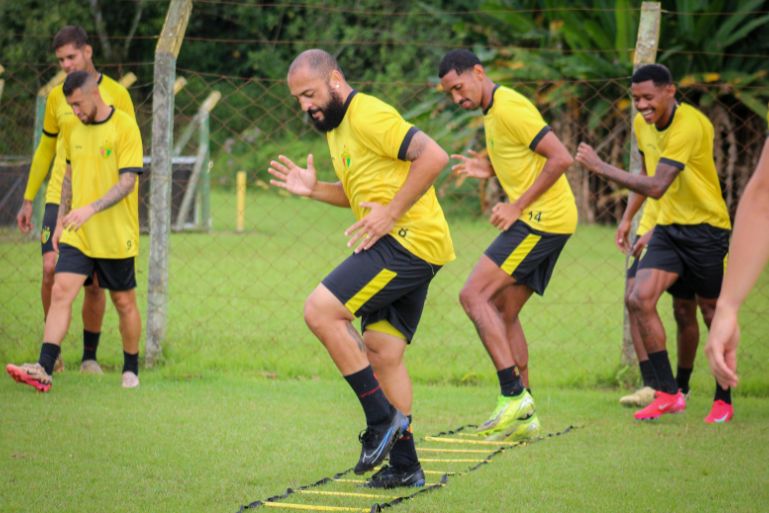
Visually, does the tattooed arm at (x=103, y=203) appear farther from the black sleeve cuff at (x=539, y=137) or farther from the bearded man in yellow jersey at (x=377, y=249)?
the black sleeve cuff at (x=539, y=137)

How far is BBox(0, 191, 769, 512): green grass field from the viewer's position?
17.2ft

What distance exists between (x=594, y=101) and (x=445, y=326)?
30.2 ft

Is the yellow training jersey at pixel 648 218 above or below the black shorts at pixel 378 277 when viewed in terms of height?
below

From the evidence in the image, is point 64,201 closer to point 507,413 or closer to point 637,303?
point 507,413

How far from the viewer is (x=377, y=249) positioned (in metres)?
5.33

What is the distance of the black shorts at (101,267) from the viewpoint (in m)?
7.72

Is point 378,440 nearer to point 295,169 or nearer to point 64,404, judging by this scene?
point 295,169

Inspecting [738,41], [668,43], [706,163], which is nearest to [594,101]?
[668,43]

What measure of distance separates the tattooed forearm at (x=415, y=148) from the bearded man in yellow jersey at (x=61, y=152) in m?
3.58

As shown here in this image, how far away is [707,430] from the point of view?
700 cm

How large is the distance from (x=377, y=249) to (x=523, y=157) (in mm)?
2225

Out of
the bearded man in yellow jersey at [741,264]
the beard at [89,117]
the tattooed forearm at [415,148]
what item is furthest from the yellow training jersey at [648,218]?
the bearded man in yellow jersey at [741,264]

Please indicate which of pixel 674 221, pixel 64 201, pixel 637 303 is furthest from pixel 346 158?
pixel 64 201

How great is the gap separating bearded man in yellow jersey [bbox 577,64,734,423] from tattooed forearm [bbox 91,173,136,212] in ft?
11.1
